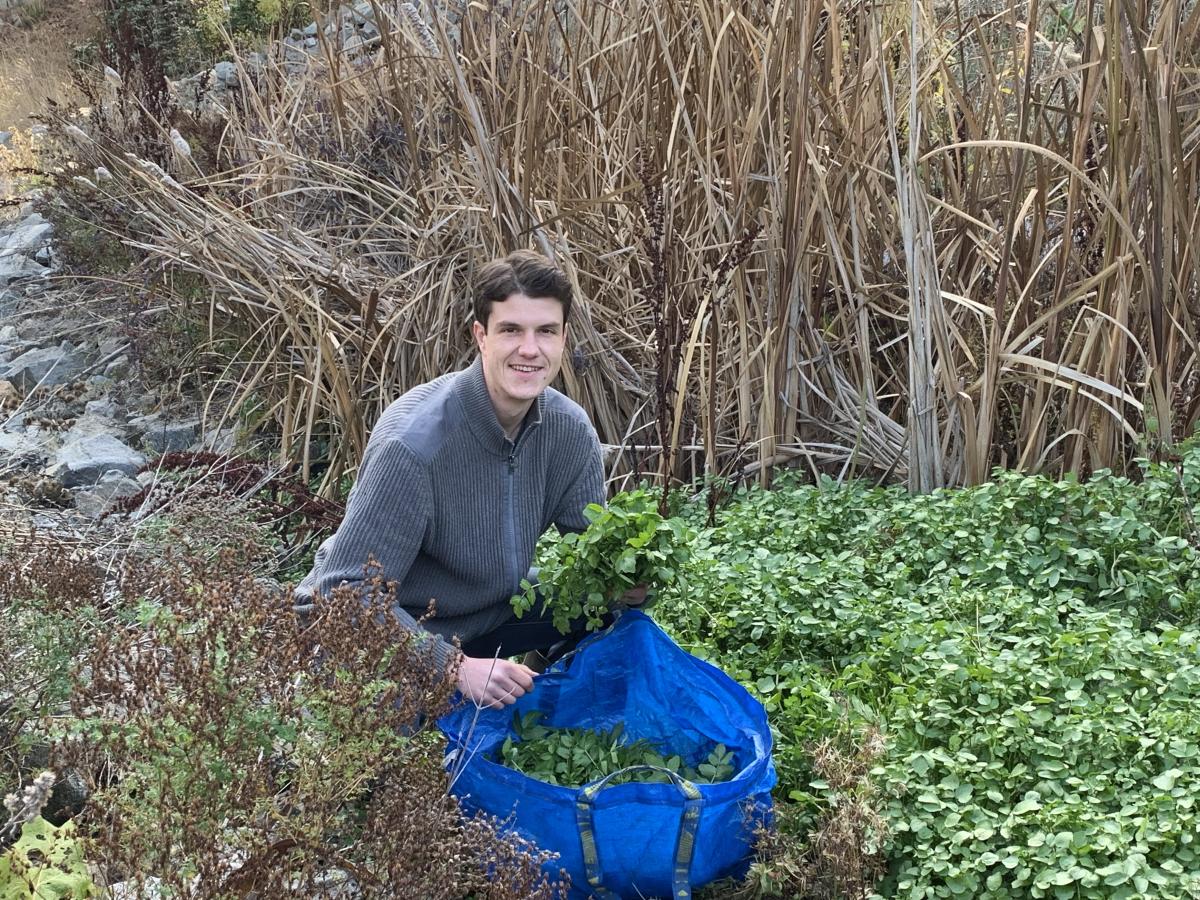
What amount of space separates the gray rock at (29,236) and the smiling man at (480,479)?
5.89 metres

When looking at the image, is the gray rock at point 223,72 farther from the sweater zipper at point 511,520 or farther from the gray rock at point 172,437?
the sweater zipper at point 511,520

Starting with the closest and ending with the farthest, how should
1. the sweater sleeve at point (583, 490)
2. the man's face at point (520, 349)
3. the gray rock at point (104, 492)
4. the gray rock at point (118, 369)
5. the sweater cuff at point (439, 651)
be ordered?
the sweater cuff at point (439, 651), the man's face at point (520, 349), the sweater sleeve at point (583, 490), the gray rock at point (104, 492), the gray rock at point (118, 369)

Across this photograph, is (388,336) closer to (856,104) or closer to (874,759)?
(856,104)

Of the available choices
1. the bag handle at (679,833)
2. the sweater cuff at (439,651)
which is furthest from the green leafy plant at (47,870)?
the bag handle at (679,833)

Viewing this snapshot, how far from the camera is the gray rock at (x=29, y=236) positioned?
8.09 meters

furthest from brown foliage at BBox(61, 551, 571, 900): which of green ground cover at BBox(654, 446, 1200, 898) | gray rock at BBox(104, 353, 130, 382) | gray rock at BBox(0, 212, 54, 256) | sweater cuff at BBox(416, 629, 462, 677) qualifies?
gray rock at BBox(0, 212, 54, 256)

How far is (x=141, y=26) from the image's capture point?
1231cm

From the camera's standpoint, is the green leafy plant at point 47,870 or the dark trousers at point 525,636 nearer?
the green leafy plant at point 47,870

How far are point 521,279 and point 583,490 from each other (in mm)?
572

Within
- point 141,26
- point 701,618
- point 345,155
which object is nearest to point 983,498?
point 701,618

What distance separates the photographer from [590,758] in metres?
2.91

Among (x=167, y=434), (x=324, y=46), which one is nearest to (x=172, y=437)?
(x=167, y=434)

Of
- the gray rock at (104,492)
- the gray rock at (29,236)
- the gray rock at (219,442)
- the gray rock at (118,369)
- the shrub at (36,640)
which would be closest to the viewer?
the shrub at (36,640)

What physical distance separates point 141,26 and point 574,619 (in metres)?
10.9
